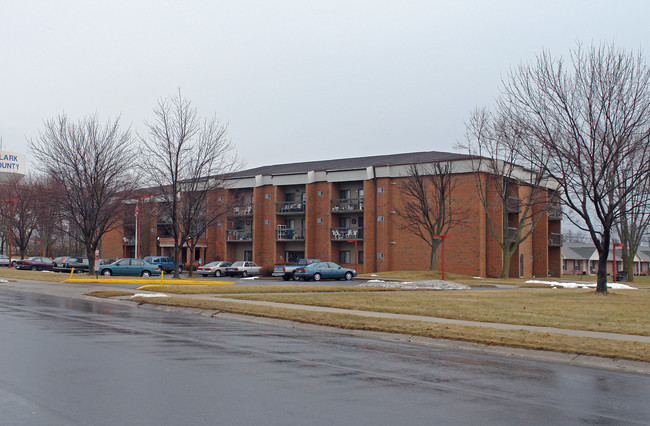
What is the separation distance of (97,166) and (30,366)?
99.6 feet

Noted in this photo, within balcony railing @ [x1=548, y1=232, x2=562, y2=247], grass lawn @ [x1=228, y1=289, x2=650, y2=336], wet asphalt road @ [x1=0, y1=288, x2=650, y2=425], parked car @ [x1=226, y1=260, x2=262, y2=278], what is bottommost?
parked car @ [x1=226, y1=260, x2=262, y2=278]

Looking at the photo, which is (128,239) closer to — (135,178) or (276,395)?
(135,178)

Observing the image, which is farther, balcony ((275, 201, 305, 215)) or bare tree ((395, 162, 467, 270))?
balcony ((275, 201, 305, 215))

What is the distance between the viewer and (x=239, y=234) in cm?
6656

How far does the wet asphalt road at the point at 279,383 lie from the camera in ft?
22.2

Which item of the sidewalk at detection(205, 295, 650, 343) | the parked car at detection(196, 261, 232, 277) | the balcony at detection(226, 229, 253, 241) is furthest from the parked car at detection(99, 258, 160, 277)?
the sidewalk at detection(205, 295, 650, 343)

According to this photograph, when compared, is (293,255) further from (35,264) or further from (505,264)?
(35,264)

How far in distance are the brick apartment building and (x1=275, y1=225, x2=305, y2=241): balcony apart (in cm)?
11

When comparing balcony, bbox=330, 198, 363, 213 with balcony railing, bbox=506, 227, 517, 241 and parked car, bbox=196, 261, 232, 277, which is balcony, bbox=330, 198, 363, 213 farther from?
parked car, bbox=196, 261, 232, 277

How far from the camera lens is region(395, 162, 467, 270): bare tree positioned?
4878cm

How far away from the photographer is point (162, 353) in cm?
1078

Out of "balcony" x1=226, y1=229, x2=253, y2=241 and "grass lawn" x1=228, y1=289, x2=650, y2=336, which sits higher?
"balcony" x1=226, y1=229, x2=253, y2=241

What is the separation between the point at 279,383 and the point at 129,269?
37.6 metres

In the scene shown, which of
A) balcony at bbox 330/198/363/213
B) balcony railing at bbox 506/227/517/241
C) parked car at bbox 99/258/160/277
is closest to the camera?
parked car at bbox 99/258/160/277
